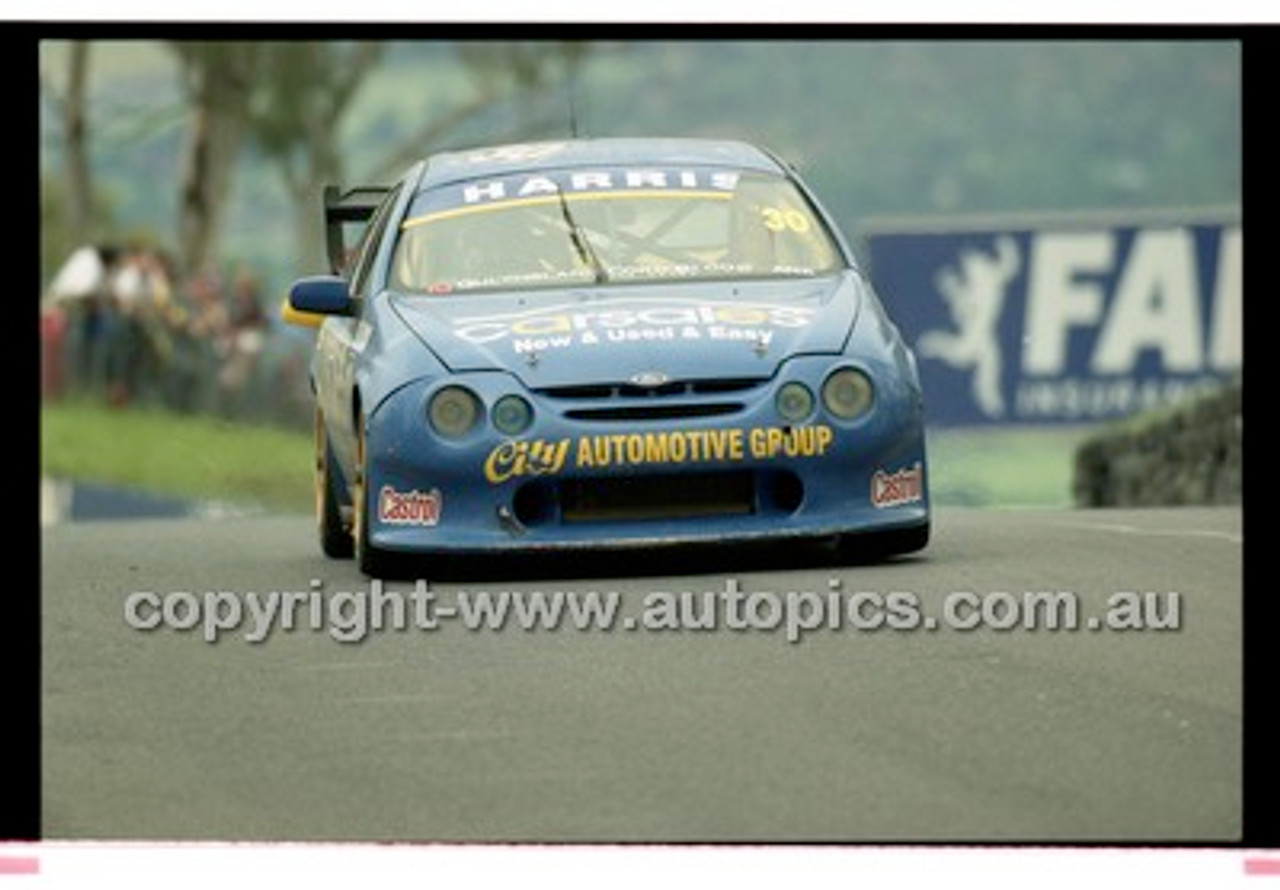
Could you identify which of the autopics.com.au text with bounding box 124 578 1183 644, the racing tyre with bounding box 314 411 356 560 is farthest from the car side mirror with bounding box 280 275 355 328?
the autopics.com.au text with bounding box 124 578 1183 644

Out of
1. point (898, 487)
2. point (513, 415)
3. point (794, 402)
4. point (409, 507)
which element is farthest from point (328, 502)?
point (898, 487)

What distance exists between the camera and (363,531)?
36.3 feet

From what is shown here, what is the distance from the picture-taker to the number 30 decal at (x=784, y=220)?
11477mm

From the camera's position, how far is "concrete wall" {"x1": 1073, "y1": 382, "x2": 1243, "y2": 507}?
12242mm

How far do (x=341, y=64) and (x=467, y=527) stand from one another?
88cm

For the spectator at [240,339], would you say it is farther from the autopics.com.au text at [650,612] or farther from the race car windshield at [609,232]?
the autopics.com.au text at [650,612]

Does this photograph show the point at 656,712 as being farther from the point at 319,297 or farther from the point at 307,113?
the point at 307,113

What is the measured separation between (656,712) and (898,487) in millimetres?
957

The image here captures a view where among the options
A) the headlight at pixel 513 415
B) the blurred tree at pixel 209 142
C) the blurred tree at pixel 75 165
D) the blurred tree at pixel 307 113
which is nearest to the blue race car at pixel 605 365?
the headlight at pixel 513 415

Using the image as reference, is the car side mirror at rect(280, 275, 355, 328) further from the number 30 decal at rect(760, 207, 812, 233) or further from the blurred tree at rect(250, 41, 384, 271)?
the number 30 decal at rect(760, 207, 812, 233)

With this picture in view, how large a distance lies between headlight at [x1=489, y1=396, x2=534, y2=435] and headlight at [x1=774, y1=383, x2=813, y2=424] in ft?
1.50

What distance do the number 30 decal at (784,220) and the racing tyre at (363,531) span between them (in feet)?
3.08

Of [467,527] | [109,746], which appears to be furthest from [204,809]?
[467,527]
